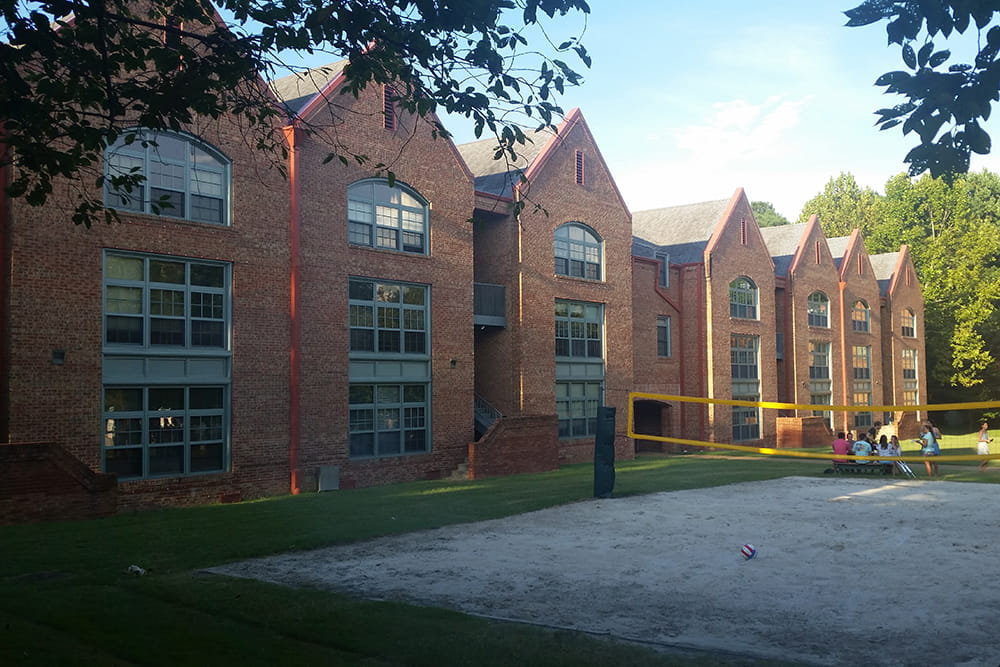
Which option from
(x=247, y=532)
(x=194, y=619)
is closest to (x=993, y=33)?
(x=194, y=619)

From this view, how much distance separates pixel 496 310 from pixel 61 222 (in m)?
15.4

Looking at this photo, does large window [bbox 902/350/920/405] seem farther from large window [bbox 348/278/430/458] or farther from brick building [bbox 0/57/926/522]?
large window [bbox 348/278/430/458]

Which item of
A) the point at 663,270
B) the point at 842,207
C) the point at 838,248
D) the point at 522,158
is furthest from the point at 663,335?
the point at 842,207

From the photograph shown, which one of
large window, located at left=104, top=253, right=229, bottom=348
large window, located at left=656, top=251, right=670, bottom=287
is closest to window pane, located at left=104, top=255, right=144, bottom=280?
large window, located at left=104, top=253, right=229, bottom=348

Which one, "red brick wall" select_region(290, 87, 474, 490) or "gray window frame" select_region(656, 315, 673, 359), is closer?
"red brick wall" select_region(290, 87, 474, 490)

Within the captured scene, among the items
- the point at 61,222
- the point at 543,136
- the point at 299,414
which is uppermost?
the point at 543,136

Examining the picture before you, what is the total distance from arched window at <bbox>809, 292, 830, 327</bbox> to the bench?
83.6ft

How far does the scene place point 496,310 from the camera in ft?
104

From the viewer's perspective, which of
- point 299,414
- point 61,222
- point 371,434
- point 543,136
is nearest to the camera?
point 61,222

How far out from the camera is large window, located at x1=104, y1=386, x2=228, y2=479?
20.6m

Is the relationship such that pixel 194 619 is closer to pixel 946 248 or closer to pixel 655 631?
pixel 655 631

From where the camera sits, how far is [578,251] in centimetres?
3466

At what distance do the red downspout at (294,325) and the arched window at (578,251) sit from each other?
12.1 m

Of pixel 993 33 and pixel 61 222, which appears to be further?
pixel 61 222
